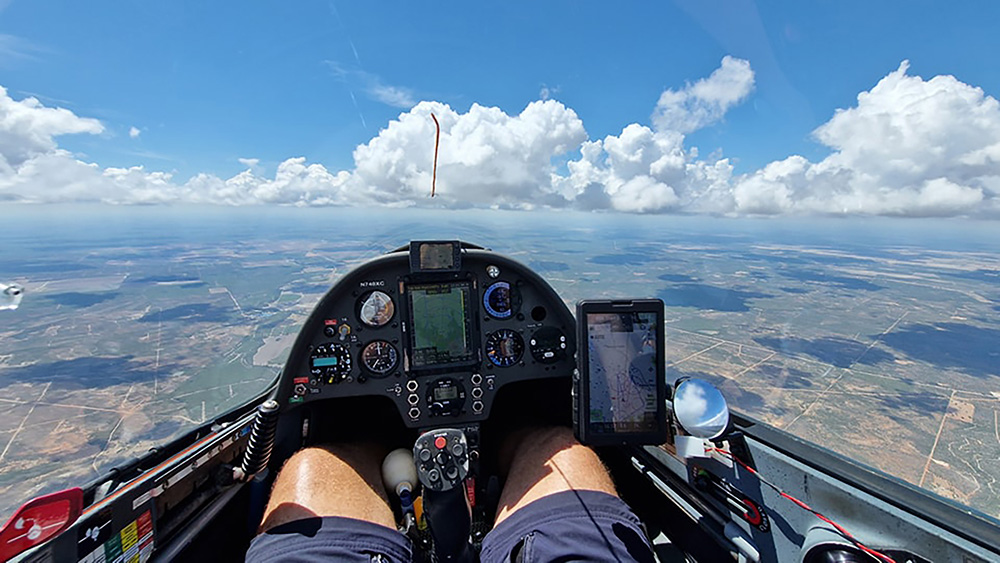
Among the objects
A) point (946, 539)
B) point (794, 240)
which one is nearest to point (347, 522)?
point (946, 539)

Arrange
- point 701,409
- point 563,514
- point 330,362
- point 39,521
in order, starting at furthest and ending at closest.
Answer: point 330,362 < point 701,409 < point 563,514 < point 39,521

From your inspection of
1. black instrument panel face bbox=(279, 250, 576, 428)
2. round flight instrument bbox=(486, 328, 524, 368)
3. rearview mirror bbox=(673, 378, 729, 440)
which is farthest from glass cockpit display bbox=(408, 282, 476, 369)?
rearview mirror bbox=(673, 378, 729, 440)

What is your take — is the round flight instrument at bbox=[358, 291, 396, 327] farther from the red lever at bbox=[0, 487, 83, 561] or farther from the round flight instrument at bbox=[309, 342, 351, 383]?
the red lever at bbox=[0, 487, 83, 561]

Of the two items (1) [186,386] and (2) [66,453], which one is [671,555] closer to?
(2) [66,453]

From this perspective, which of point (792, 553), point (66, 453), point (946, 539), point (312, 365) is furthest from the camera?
point (66, 453)

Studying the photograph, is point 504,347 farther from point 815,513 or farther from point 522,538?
point 815,513

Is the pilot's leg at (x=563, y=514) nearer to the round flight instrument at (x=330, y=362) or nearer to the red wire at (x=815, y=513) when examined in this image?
the red wire at (x=815, y=513)

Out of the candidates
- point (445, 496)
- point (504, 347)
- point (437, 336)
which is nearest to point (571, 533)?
point (445, 496)
